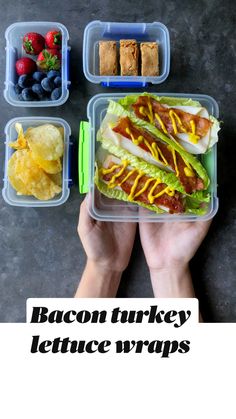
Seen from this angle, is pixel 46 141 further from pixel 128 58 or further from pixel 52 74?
pixel 128 58

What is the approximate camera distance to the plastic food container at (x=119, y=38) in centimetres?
145

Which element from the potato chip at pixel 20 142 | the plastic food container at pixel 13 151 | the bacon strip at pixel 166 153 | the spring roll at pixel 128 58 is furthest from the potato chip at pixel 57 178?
the spring roll at pixel 128 58

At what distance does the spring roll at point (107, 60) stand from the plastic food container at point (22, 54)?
0.10 meters

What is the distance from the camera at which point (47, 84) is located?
55.7 inches

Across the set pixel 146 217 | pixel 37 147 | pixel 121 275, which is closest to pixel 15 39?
pixel 37 147

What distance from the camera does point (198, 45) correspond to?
1.54 metres

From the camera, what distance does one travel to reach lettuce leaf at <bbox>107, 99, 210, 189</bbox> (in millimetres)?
1349

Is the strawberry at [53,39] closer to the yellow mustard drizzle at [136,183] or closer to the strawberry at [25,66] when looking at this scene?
the strawberry at [25,66]

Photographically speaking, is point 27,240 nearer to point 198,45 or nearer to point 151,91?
point 151,91

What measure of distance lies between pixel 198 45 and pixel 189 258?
0.64 meters

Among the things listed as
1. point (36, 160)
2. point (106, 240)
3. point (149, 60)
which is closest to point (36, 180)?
point (36, 160)

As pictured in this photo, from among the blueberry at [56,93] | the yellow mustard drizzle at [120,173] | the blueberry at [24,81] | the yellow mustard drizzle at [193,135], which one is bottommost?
the yellow mustard drizzle at [120,173]

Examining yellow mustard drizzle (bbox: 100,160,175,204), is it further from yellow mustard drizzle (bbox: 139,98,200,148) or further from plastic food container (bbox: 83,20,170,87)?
plastic food container (bbox: 83,20,170,87)

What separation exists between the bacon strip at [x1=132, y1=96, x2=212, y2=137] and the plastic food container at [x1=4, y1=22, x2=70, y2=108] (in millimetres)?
229
